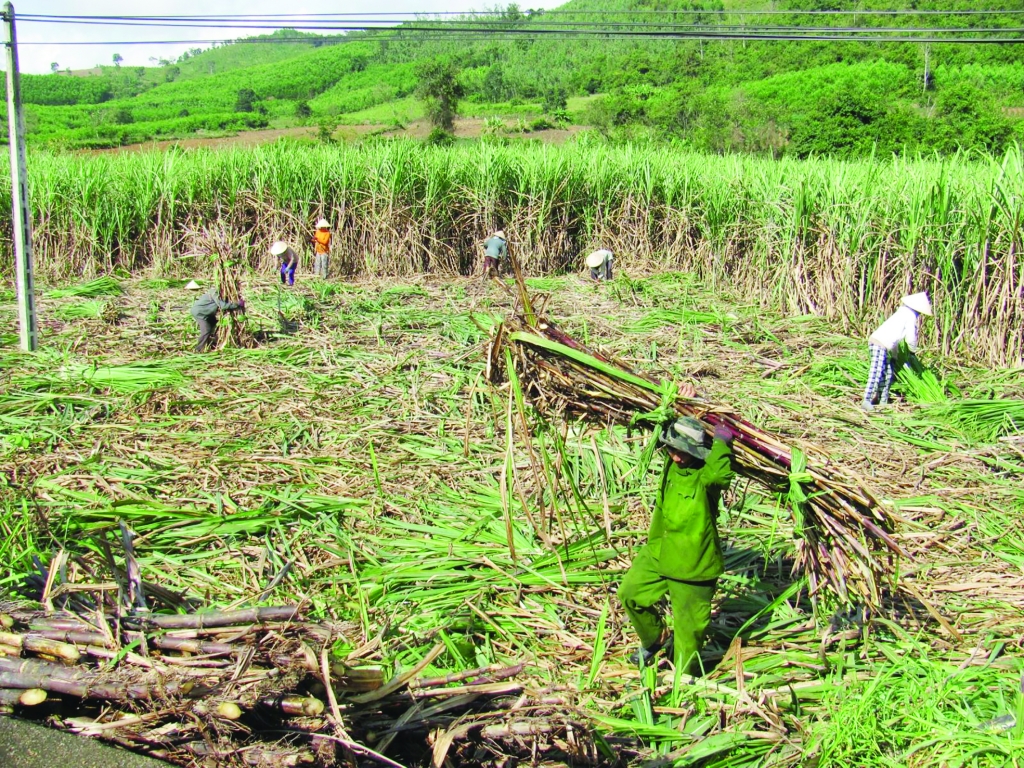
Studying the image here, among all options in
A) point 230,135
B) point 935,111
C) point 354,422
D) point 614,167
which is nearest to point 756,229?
point 614,167

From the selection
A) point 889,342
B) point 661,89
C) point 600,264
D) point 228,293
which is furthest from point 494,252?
point 661,89

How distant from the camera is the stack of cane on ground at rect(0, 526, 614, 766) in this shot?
7.70 feet

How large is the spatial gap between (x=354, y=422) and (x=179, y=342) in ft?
9.76

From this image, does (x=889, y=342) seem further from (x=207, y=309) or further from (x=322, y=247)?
(x=322, y=247)

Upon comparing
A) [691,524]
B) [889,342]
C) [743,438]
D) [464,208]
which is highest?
[464,208]

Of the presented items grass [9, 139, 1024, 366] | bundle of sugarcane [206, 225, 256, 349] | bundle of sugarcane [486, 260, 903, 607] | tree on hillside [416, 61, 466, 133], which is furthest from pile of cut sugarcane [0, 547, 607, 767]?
tree on hillside [416, 61, 466, 133]

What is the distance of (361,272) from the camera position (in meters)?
13.1

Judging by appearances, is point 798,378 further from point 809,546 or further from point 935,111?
point 935,111

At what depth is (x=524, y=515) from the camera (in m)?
5.10

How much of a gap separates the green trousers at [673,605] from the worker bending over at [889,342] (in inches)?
161

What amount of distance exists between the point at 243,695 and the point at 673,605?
1.99 meters

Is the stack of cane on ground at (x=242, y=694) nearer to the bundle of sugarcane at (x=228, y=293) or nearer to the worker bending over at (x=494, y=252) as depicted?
the bundle of sugarcane at (x=228, y=293)

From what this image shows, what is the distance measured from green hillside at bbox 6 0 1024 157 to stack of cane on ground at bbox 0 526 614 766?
9.45m

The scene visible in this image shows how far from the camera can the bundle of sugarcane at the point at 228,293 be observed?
8000 mm
